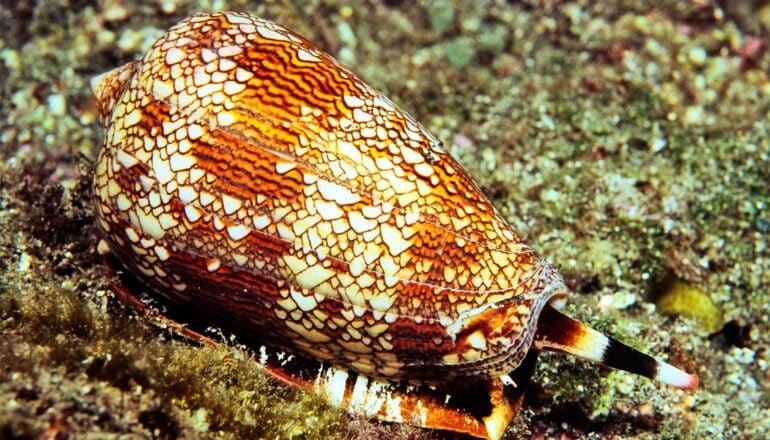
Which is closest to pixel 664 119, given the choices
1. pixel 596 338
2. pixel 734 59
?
pixel 734 59

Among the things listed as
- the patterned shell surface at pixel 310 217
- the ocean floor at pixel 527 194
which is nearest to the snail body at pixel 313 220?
the patterned shell surface at pixel 310 217

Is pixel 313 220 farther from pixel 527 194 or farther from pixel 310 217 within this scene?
pixel 527 194

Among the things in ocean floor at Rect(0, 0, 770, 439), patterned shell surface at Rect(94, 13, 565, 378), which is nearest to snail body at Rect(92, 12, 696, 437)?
patterned shell surface at Rect(94, 13, 565, 378)

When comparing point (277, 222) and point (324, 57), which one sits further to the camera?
point (324, 57)

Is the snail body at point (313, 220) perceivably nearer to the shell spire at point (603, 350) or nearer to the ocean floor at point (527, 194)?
the shell spire at point (603, 350)

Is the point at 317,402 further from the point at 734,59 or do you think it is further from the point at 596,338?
the point at 734,59

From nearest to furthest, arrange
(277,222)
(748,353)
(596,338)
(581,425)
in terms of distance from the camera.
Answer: (277,222), (596,338), (581,425), (748,353)

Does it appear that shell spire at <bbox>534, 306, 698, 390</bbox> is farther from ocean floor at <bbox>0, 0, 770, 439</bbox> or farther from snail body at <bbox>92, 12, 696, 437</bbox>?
ocean floor at <bbox>0, 0, 770, 439</bbox>
